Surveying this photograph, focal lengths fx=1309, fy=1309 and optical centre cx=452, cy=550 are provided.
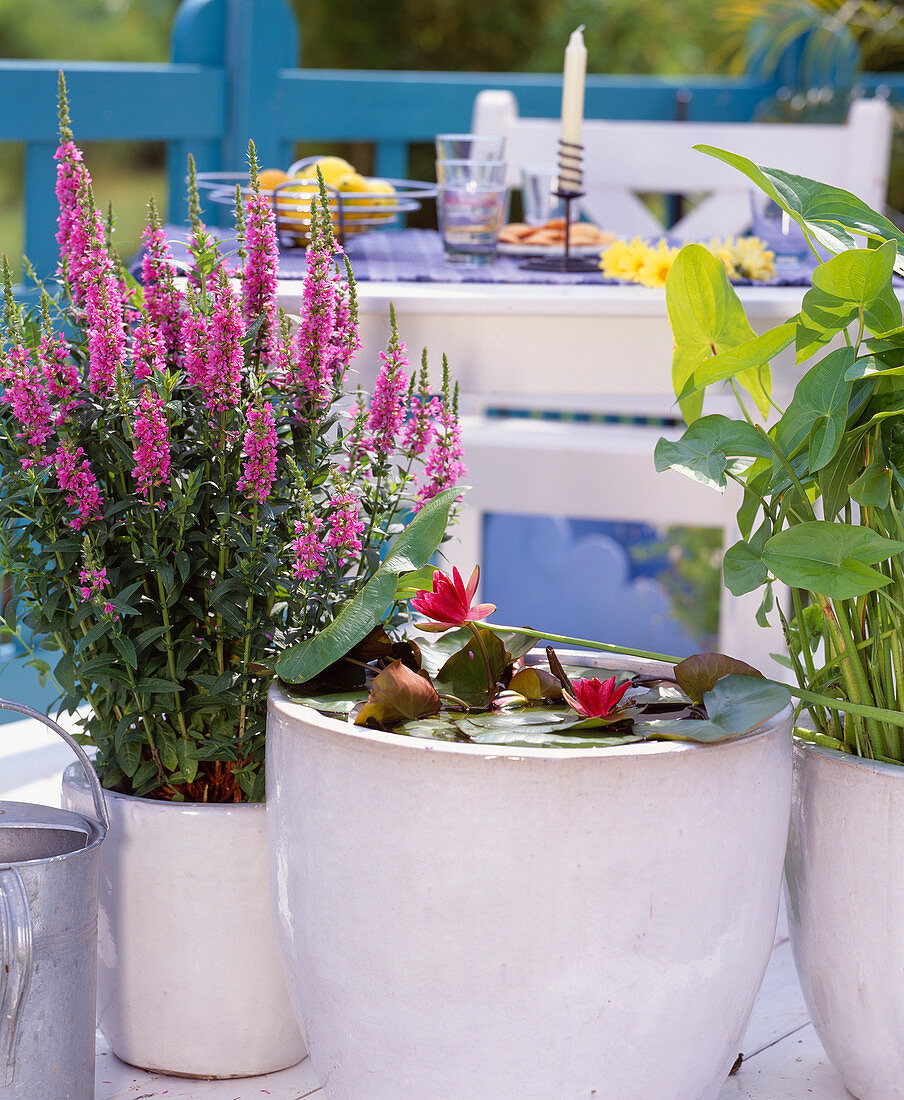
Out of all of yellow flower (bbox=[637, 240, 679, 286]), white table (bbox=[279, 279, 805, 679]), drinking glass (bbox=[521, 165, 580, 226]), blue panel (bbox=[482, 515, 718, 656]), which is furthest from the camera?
blue panel (bbox=[482, 515, 718, 656])

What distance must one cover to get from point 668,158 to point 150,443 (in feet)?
5.39

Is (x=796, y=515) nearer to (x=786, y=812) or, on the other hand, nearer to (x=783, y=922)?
(x=786, y=812)

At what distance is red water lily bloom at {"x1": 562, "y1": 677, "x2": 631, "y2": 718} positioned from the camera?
0.71 metres

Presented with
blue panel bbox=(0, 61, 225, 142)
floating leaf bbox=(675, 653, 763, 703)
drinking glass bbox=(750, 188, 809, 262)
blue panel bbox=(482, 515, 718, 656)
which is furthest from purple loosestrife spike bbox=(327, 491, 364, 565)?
blue panel bbox=(482, 515, 718, 656)

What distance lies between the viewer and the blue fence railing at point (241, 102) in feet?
5.81

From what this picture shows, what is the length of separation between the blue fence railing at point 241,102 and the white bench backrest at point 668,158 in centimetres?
40

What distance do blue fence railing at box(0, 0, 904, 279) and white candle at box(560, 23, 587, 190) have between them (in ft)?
2.31

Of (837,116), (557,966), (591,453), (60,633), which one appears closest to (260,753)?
(60,633)

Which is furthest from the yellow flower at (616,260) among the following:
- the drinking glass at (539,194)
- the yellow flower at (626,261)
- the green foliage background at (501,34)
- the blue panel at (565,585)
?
the green foliage background at (501,34)

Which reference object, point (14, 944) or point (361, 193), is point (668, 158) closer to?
point (361, 193)

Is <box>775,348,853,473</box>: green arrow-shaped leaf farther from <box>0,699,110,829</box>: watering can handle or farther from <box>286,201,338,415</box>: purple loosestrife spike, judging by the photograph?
<box>0,699,110,829</box>: watering can handle

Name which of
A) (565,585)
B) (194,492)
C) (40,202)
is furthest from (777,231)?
(565,585)

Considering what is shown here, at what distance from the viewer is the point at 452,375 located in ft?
3.73

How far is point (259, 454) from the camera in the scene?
767 millimetres
